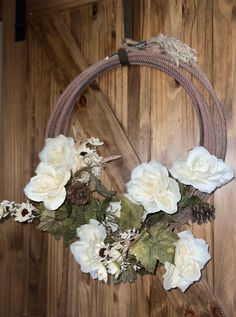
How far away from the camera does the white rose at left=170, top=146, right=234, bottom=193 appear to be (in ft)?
3.04

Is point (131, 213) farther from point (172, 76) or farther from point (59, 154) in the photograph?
point (172, 76)

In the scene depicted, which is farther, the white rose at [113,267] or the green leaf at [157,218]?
the green leaf at [157,218]

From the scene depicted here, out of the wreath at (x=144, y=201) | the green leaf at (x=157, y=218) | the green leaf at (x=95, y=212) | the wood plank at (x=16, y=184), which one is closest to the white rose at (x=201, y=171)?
the wreath at (x=144, y=201)

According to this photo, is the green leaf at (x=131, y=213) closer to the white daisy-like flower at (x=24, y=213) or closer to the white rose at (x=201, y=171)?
the white rose at (x=201, y=171)

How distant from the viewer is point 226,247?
107 cm

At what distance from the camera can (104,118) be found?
4.08ft

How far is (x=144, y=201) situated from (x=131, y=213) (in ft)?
0.22

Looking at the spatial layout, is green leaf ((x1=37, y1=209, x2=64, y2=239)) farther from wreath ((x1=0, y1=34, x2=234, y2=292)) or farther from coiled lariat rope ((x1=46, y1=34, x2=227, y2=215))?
coiled lariat rope ((x1=46, y1=34, x2=227, y2=215))

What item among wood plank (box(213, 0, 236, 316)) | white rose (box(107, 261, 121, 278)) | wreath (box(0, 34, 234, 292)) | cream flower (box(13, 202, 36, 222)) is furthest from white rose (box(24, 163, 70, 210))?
wood plank (box(213, 0, 236, 316))

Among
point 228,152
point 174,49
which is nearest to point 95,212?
point 228,152

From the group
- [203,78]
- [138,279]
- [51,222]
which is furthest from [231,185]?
[51,222]

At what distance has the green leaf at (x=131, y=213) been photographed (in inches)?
37.4

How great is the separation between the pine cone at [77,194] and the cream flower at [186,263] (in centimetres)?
28

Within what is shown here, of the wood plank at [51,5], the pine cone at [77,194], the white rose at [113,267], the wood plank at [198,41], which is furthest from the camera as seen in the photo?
the wood plank at [51,5]
